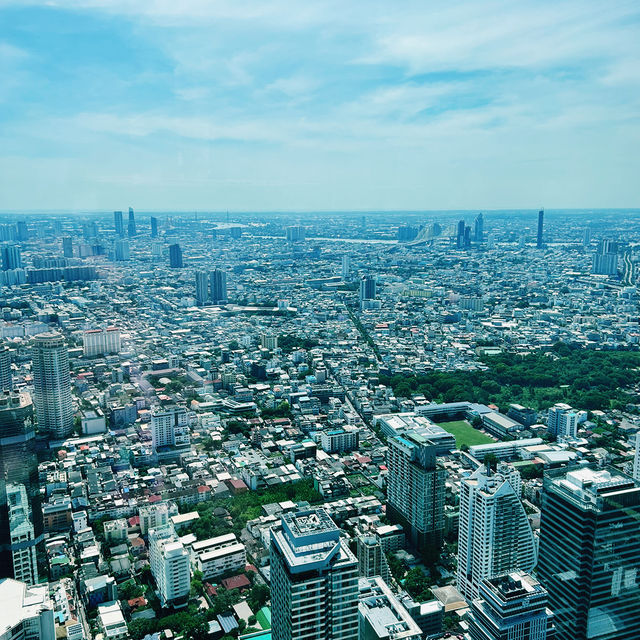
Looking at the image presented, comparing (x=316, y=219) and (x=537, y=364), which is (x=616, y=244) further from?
(x=316, y=219)

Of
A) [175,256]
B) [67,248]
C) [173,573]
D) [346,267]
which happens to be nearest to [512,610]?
[173,573]

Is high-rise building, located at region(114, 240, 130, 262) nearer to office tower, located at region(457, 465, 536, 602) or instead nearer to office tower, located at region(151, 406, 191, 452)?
office tower, located at region(151, 406, 191, 452)

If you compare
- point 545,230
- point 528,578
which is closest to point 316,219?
point 545,230

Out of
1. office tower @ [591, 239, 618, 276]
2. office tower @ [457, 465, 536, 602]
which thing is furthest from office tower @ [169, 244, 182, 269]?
office tower @ [457, 465, 536, 602]

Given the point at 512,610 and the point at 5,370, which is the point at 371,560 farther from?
the point at 5,370

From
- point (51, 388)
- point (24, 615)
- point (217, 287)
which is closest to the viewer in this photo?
point (24, 615)

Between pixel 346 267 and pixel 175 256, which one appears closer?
pixel 175 256
